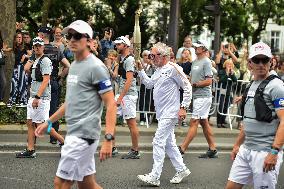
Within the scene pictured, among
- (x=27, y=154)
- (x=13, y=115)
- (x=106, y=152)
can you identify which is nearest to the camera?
(x=106, y=152)

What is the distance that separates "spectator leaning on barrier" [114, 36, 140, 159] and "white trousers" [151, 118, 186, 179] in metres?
1.81

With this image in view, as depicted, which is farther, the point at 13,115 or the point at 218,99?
the point at 218,99

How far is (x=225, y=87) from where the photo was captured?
17.2 metres

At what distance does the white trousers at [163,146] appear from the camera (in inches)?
Answer: 378

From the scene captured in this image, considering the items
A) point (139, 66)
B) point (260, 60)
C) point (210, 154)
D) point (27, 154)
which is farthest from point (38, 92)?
point (260, 60)

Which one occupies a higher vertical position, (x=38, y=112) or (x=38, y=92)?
(x=38, y=92)

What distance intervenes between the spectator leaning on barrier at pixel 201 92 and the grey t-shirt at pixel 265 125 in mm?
5651

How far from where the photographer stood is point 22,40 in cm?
1681

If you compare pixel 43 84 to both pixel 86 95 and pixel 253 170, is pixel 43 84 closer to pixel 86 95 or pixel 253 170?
pixel 86 95

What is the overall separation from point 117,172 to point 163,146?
116cm

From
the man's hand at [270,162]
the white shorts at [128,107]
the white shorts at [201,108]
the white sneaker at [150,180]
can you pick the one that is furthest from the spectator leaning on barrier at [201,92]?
the man's hand at [270,162]

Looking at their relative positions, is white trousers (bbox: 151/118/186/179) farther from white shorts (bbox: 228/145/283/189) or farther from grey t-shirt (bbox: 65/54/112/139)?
grey t-shirt (bbox: 65/54/112/139)

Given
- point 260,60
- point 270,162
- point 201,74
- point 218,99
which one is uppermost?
point 260,60

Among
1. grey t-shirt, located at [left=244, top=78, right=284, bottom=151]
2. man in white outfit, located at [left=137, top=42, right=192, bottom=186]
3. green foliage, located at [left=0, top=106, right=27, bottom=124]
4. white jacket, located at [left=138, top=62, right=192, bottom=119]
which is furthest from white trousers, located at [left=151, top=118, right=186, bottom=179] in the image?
green foliage, located at [left=0, top=106, right=27, bottom=124]
